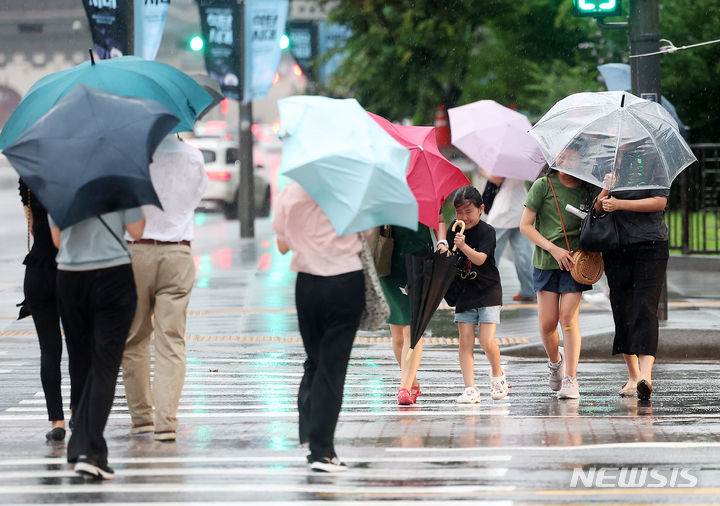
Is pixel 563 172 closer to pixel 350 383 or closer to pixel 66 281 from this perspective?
pixel 350 383

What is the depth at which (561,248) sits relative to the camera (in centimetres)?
879

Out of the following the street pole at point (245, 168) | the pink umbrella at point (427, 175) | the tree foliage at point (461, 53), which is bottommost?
the street pole at point (245, 168)

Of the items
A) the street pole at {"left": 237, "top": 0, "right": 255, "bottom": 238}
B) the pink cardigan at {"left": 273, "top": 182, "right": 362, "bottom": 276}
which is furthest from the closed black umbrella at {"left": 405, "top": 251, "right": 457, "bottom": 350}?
the street pole at {"left": 237, "top": 0, "right": 255, "bottom": 238}

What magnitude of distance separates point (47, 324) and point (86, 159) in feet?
5.30

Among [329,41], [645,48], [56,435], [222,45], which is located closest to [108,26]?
[645,48]

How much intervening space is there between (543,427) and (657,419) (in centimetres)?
79

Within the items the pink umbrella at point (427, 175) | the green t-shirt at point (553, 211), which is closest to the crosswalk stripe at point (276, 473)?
the pink umbrella at point (427, 175)

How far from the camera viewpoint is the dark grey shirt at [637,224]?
8781 millimetres

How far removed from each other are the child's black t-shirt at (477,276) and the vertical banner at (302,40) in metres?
28.7

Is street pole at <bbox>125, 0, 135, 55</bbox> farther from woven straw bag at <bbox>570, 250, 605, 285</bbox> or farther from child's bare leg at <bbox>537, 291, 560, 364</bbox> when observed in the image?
woven straw bag at <bbox>570, 250, 605, 285</bbox>

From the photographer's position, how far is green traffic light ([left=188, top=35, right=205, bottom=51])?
78.1 ft

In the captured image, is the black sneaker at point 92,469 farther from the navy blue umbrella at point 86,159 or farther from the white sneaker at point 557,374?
the white sneaker at point 557,374

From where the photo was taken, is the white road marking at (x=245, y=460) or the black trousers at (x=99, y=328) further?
the white road marking at (x=245, y=460)

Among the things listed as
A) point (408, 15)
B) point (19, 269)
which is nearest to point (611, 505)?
point (19, 269)
